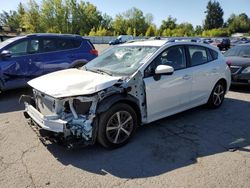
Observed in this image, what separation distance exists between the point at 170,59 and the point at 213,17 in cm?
11927

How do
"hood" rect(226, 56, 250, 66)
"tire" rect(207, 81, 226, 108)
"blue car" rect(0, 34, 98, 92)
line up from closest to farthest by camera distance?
"tire" rect(207, 81, 226, 108) → "blue car" rect(0, 34, 98, 92) → "hood" rect(226, 56, 250, 66)

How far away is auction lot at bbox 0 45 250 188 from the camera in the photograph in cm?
355

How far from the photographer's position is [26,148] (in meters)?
4.46

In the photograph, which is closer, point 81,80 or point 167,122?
point 81,80

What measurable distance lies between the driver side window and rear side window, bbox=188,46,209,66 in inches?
10.6

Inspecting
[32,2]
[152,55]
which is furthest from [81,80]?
[32,2]

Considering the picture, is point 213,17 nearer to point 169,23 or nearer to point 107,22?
point 169,23

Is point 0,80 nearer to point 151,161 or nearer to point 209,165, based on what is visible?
point 151,161

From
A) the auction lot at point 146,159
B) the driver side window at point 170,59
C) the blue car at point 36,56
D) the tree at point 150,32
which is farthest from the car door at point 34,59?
the tree at point 150,32

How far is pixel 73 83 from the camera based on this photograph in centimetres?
429

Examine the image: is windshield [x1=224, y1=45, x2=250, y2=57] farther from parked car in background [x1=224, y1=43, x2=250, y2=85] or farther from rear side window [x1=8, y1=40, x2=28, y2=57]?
rear side window [x1=8, y1=40, x2=28, y2=57]

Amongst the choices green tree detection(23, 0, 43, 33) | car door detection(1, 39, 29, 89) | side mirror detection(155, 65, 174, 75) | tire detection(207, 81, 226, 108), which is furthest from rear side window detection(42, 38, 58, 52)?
green tree detection(23, 0, 43, 33)

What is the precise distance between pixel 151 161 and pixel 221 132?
180cm

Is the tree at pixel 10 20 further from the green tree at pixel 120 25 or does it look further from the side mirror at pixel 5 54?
the side mirror at pixel 5 54
